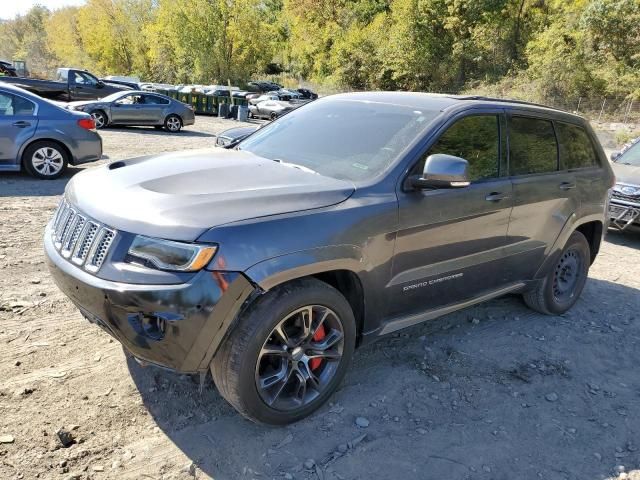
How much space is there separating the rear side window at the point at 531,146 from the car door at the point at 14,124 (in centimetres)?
722

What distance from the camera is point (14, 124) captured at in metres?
7.77

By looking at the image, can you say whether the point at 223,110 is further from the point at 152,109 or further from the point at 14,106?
the point at 14,106

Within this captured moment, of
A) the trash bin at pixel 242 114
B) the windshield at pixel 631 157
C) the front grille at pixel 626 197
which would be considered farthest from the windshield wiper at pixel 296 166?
the trash bin at pixel 242 114

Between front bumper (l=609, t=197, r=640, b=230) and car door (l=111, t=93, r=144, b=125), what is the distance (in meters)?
14.7

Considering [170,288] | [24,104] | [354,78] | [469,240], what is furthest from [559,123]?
[354,78]

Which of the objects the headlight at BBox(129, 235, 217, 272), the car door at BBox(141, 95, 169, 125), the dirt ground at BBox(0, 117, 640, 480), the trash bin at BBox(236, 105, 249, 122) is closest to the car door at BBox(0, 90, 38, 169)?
the dirt ground at BBox(0, 117, 640, 480)

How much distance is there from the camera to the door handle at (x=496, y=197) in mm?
3576

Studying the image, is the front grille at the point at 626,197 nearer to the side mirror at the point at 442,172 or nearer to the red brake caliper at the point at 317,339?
the side mirror at the point at 442,172

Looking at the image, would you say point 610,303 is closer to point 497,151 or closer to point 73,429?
point 497,151

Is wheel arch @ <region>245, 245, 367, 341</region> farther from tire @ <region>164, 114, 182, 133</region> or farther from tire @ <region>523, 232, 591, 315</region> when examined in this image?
tire @ <region>164, 114, 182, 133</region>

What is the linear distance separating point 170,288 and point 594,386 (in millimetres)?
3040

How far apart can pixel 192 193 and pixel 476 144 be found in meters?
2.04

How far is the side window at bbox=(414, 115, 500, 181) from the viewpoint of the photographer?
338 cm

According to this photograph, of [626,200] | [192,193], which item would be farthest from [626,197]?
[192,193]
